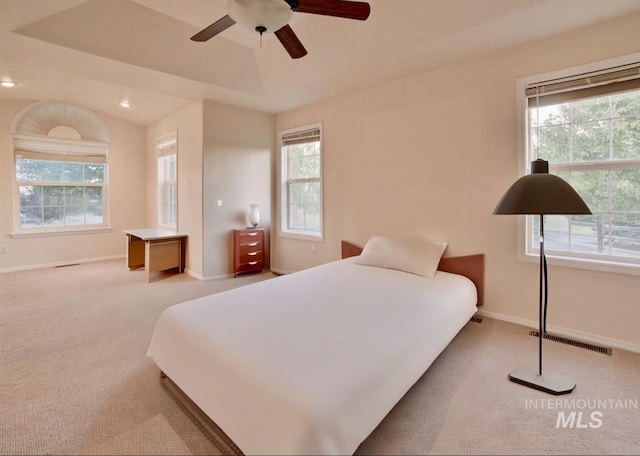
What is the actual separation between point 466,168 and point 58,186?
6470mm

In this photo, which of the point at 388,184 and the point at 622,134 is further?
the point at 388,184

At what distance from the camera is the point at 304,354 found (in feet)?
4.90

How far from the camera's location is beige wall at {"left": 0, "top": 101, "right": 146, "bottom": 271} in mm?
4883

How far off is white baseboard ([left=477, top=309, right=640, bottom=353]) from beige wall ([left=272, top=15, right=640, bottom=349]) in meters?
0.02

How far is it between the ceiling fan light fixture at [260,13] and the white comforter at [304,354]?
1.77 meters

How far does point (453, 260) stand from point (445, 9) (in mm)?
2268

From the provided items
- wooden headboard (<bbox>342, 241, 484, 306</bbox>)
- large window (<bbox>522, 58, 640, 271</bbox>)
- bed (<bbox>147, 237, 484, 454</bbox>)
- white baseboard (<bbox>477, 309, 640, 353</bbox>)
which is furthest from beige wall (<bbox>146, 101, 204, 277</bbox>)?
large window (<bbox>522, 58, 640, 271</bbox>)

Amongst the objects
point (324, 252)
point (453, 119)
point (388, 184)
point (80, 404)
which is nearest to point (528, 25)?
point (453, 119)

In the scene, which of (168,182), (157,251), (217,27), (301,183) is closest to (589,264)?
(217,27)

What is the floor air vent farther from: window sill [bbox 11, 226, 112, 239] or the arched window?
the arched window

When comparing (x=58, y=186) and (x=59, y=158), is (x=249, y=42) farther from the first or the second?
(x=58, y=186)

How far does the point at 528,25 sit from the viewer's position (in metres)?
2.51

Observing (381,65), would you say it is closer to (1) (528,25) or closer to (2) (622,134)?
(1) (528,25)

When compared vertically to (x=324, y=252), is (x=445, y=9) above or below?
above
